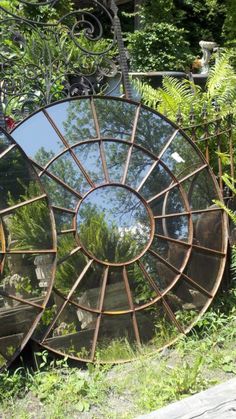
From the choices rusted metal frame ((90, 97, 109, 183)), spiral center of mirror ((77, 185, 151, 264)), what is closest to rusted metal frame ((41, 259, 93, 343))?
spiral center of mirror ((77, 185, 151, 264))

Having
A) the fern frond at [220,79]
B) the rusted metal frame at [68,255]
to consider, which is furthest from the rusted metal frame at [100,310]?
the fern frond at [220,79]

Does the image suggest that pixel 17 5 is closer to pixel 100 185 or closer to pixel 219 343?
pixel 100 185

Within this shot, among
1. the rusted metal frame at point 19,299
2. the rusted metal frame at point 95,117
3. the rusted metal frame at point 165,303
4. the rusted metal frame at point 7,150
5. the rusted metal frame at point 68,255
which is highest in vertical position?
the rusted metal frame at point 95,117

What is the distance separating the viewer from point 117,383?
337 cm

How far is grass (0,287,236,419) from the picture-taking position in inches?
122

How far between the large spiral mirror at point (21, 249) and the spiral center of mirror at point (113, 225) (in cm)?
31

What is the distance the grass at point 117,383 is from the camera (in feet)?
10.2

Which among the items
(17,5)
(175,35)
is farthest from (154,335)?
(175,35)

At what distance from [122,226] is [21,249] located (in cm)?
81

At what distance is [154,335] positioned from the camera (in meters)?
3.81

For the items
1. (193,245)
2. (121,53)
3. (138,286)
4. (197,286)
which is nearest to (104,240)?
(138,286)

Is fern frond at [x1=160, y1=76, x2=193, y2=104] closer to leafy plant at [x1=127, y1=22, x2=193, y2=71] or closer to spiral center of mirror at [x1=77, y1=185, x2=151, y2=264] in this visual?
spiral center of mirror at [x1=77, y1=185, x2=151, y2=264]

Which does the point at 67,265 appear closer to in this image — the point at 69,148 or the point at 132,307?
the point at 132,307

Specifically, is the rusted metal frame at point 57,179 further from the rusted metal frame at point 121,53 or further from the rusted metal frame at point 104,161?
the rusted metal frame at point 121,53
